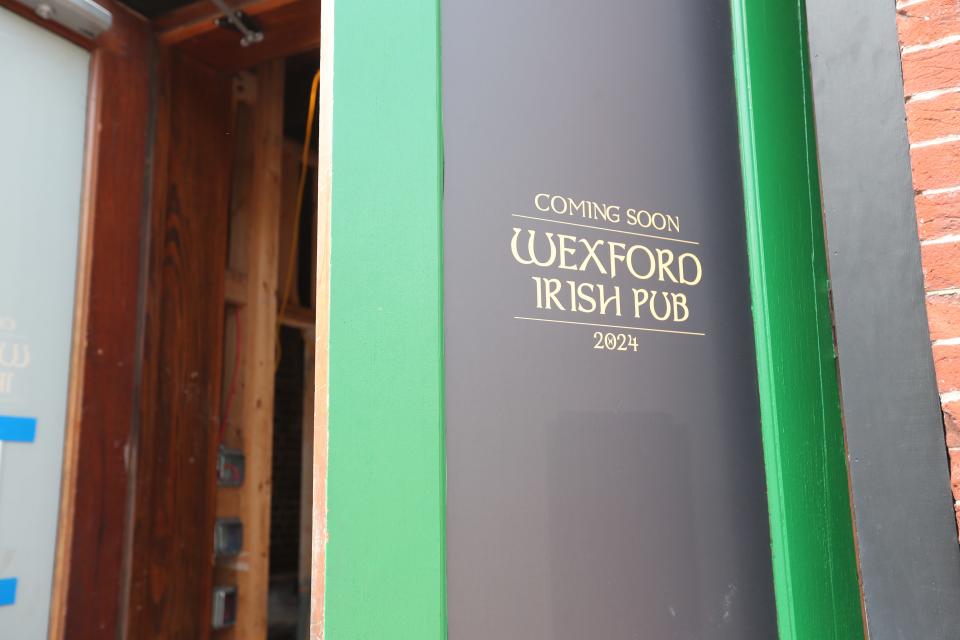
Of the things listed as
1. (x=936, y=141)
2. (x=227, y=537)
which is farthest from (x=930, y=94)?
(x=227, y=537)

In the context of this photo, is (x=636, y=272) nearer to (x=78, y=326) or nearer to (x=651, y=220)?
(x=651, y=220)

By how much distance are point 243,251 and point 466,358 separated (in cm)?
202

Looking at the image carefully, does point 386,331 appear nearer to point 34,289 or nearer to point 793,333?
point 793,333

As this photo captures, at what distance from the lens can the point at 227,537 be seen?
2797mm

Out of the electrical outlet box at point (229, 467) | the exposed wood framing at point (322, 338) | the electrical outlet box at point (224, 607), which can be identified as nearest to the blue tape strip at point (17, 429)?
the electrical outlet box at point (229, 467)

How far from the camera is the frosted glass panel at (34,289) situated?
209 cm

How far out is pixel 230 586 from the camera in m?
2.84

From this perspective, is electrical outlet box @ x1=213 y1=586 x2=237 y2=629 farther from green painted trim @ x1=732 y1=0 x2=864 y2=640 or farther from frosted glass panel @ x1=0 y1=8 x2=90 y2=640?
green painted trim @ x1=732 y1=0 x2=864 y2=640

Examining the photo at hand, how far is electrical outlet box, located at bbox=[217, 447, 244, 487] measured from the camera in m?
2.86

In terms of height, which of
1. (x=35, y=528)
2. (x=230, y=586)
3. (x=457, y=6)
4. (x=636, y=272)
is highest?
(x=457, y=6)

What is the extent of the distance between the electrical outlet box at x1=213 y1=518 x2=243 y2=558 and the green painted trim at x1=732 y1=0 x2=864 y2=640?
1923 millimetres

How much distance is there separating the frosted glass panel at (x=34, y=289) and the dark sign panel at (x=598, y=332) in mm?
1369

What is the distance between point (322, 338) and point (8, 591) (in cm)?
131

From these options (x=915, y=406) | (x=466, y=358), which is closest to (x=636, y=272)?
(x=466, y=358)
